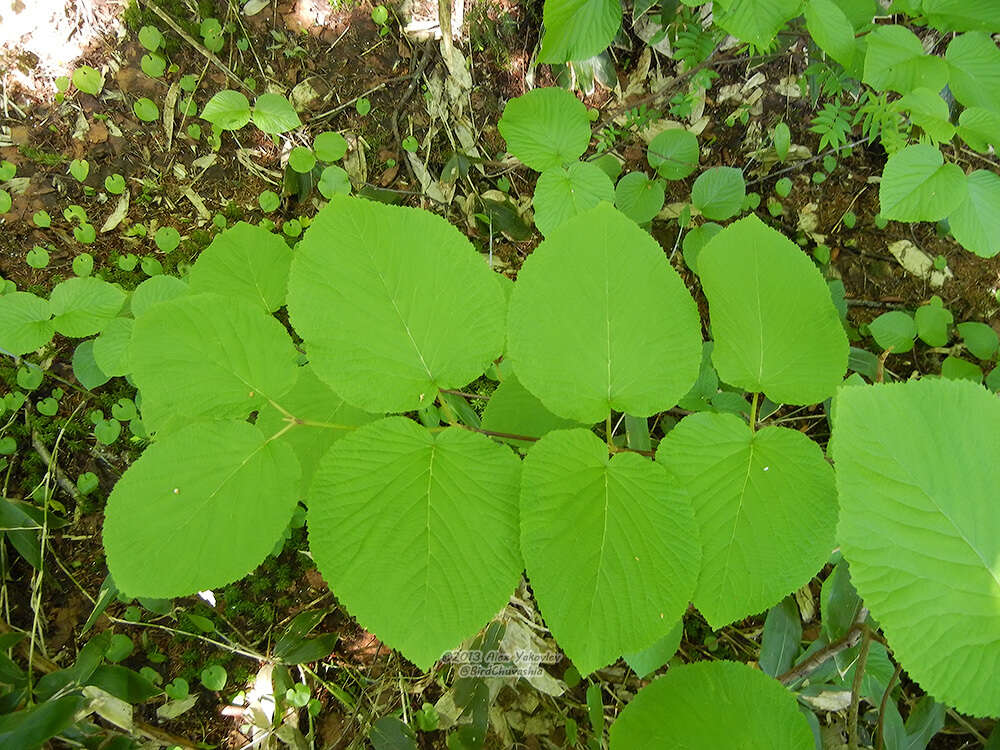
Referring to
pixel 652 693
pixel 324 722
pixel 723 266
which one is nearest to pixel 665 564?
pixel 652 693

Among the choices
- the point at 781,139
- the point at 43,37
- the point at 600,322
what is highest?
the point at 43,37

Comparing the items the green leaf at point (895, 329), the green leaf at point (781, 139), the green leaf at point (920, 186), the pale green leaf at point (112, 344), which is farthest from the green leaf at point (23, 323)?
the green leaf at point (895, 329)

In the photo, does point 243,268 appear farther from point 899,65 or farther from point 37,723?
point 899,65

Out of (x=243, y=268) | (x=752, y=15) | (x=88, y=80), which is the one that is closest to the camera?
(x=243, y=268)

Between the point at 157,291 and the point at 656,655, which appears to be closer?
the point at 656,655

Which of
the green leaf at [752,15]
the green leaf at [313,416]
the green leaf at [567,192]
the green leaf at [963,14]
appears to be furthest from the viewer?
the green leaf at [567,192]

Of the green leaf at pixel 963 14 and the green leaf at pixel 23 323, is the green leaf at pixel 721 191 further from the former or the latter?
the green leaf at pixel 23 323

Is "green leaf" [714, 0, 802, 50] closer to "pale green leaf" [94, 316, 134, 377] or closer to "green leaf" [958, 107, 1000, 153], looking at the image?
"green leaf" [958, 107, 1000, 153]

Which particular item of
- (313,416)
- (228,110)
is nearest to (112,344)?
(313,416)
